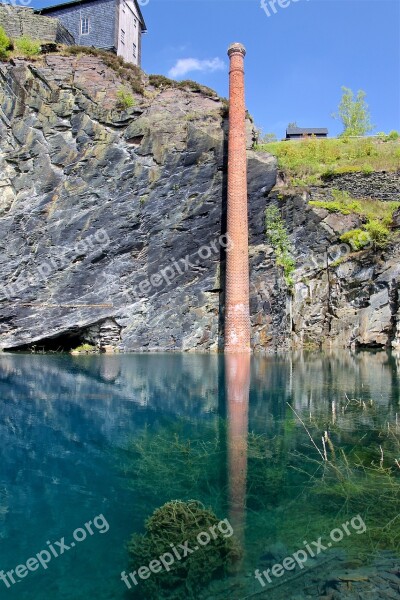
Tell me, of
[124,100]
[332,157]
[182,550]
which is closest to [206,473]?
[182,550]

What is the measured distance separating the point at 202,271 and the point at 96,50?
15.9 m

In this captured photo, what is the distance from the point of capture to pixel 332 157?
37.9m

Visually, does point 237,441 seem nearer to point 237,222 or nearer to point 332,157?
point 237,222

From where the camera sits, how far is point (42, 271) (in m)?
27.2

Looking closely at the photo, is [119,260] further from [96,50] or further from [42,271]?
[96,50]

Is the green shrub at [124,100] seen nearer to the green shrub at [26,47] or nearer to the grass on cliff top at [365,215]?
the green shrub at [26,47]

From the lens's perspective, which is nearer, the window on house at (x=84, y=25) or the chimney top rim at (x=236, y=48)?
the chimney top rim at (x=236, y=48)

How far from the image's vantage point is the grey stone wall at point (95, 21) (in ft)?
110

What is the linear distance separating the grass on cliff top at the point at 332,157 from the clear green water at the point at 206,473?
22.8m

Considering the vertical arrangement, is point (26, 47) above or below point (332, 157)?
above

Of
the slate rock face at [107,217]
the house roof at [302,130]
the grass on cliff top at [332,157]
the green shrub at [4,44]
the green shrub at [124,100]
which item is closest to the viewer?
the slate rock face at [107,217]

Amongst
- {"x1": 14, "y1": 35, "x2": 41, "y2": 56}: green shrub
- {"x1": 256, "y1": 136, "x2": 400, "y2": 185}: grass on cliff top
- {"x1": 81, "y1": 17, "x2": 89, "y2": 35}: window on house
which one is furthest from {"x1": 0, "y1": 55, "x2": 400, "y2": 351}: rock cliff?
{"x1": 81, "y1": 17, "x2": 89, "y2": 35}: window on house

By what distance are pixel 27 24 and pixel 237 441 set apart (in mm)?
32705

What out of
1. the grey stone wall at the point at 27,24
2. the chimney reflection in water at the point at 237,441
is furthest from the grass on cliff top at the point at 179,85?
the chimney reflection in water at the point at 237,441
